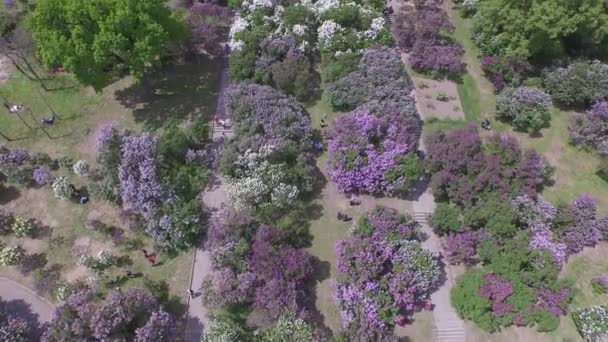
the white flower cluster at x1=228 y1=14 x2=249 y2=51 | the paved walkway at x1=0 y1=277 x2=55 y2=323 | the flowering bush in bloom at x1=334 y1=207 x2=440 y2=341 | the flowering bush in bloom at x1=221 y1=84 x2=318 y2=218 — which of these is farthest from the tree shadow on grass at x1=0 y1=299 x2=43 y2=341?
the white flower cluster at x1=228 y1=14 x2=249 y2=51

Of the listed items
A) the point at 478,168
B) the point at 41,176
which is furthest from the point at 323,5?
the point at 41,176

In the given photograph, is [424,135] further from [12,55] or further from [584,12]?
[12,55]

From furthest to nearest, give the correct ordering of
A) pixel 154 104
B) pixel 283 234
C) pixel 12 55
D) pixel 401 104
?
1. pixel 12 55
2. pixel 154 104
3. pixel 401 104
4. pixel 283 234

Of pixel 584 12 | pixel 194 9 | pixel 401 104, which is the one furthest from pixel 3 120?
pixel 584 12

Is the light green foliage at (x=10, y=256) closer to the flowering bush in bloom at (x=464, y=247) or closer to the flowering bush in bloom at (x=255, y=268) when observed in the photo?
the flowering bush in bloom at (x=255, y=268)

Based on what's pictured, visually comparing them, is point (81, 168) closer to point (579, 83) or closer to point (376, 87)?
point (376, 87)

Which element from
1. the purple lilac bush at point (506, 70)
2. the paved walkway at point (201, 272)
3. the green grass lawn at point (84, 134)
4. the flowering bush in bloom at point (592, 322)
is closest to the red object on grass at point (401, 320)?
the flowering bush in bloom at point (592, 322)

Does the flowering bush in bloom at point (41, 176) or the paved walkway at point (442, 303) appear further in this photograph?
the flowering bush in bloom at point (41, 176)
